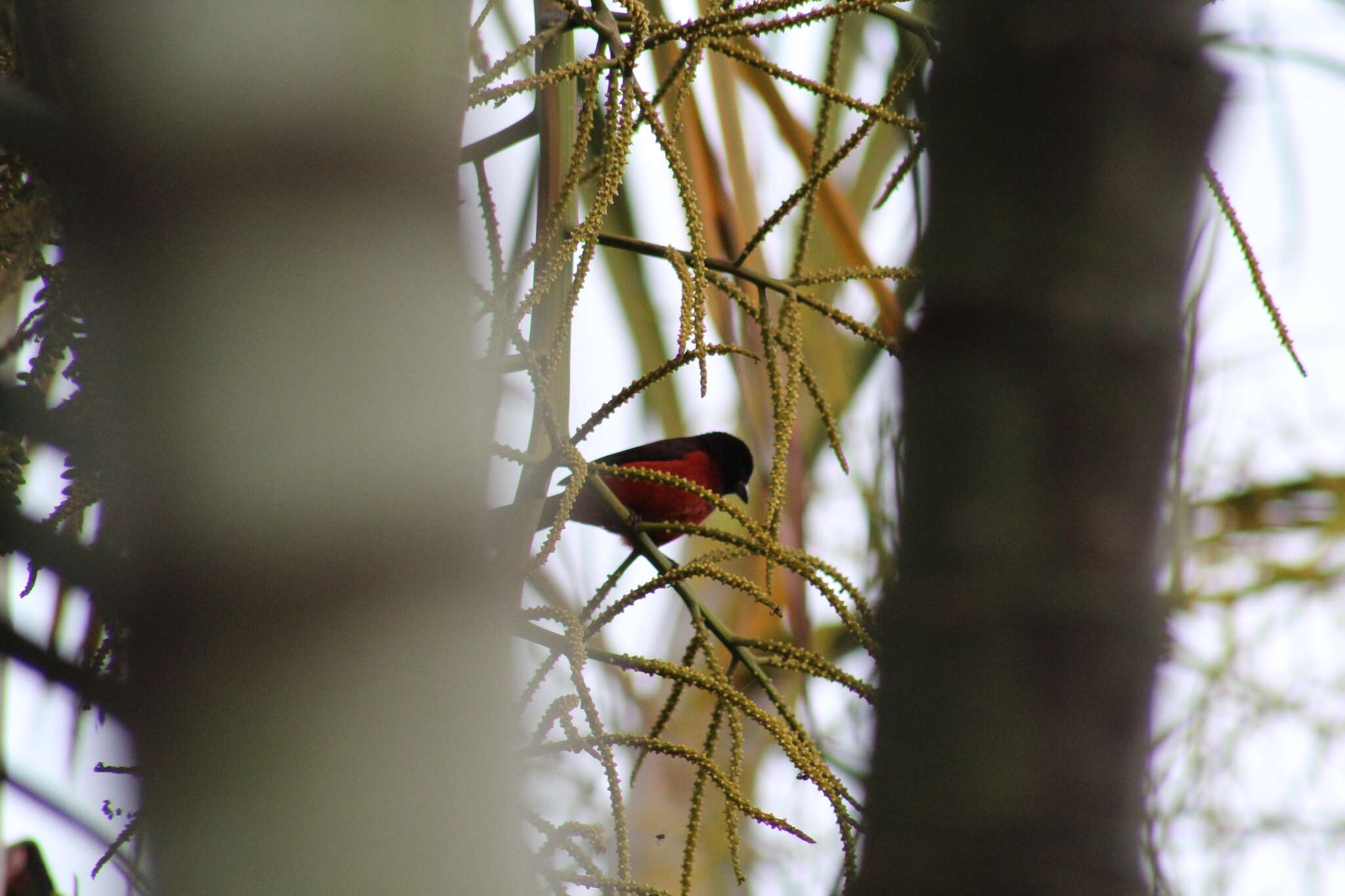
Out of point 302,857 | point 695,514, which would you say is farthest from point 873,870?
point 695,514

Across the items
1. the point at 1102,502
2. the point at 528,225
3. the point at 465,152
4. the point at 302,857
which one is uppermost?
the point at 528,225

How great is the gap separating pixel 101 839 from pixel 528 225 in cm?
99

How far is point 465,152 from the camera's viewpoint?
117 cm

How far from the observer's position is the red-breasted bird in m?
4.22

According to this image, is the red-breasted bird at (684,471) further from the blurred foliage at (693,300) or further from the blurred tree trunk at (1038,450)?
the blurred tree trunk at (1038,450)

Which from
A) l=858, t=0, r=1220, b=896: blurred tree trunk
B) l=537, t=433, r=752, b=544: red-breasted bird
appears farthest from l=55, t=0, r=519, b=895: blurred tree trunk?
l=537, t=433, r=752, b=544: red-breasted bird

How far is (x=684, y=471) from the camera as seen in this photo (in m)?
4.51

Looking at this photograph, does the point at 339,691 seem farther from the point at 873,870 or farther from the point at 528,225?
the point at 528,225

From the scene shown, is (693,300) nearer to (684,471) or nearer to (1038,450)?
(1038,450)

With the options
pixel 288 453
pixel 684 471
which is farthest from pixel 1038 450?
pixel 684 471

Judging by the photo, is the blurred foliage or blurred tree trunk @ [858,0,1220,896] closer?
blurred tree trunk @ [858,0,1220,896]

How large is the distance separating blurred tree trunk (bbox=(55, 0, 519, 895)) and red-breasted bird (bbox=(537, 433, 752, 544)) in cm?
300

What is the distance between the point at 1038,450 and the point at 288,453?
30 centimetres

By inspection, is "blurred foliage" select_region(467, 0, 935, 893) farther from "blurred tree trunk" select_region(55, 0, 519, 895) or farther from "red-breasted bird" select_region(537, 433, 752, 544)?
"red-breasted bird" select_region(537, 433, 752, 544)
